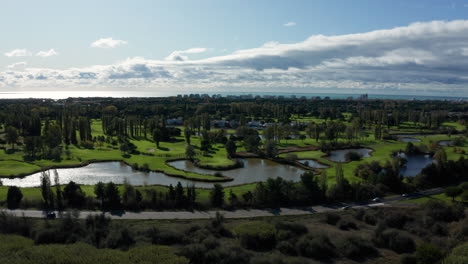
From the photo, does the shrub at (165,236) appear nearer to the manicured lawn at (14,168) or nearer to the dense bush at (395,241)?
the dense bush at (395,241)

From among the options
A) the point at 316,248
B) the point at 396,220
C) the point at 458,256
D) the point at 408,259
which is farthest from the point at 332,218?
the point at 458,256

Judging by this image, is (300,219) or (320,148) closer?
(300,219)

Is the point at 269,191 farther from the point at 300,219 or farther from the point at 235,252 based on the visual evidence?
the point at 235,252

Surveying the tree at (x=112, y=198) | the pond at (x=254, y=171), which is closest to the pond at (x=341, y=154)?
the pond at (x=254, y=171)

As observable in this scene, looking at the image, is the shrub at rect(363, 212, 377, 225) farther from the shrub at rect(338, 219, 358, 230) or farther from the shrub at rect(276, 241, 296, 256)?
the shrub at rect(276, 241, 296, 256)

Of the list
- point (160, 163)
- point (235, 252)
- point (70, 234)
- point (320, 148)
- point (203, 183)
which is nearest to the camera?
point (235, 252)

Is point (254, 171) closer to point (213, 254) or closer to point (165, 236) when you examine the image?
point (165, 236)

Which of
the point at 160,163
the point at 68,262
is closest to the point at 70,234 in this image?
the point at 68,262

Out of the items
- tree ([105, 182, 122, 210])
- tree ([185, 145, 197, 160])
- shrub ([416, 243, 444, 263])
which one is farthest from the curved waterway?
shrub ([416, 243, 444, 263])
